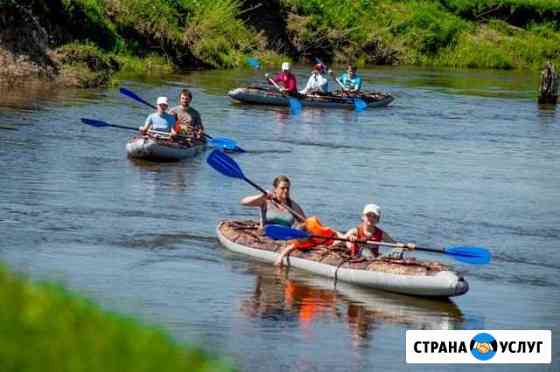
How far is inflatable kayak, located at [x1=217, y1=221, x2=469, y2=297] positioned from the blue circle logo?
53.9 inches

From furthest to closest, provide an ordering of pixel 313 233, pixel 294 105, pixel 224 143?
pixel 294 105 < pixel 224 143 < pixel 313 233

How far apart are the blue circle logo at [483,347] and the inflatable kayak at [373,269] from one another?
4.49 feet

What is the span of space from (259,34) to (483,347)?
37.9m

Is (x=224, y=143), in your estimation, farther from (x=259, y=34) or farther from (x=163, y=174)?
(x=259, y=34)

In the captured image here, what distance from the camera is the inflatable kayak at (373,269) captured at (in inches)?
A: 517

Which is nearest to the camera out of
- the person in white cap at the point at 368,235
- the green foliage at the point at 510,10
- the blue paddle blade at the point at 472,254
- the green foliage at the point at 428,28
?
the person in white cap at the point at 368,235

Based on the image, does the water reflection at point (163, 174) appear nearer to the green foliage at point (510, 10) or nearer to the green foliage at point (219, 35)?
the green foliage at point (219, 35)

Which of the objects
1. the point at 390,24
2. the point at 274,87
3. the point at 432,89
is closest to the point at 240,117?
the point at 274,87

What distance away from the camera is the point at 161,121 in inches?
895

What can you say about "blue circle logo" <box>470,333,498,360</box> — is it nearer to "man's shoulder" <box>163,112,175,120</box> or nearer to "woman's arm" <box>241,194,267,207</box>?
"woman's arm" <box>241,194,267,207</box>

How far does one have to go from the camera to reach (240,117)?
31141 mm

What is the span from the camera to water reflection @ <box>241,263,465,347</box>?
1235cm

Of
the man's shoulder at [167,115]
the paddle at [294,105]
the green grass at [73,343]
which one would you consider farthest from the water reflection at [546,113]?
the green grass at [73,343]

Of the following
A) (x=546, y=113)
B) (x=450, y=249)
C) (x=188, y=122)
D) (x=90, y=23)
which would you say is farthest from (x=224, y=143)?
(x=90, y=23)
